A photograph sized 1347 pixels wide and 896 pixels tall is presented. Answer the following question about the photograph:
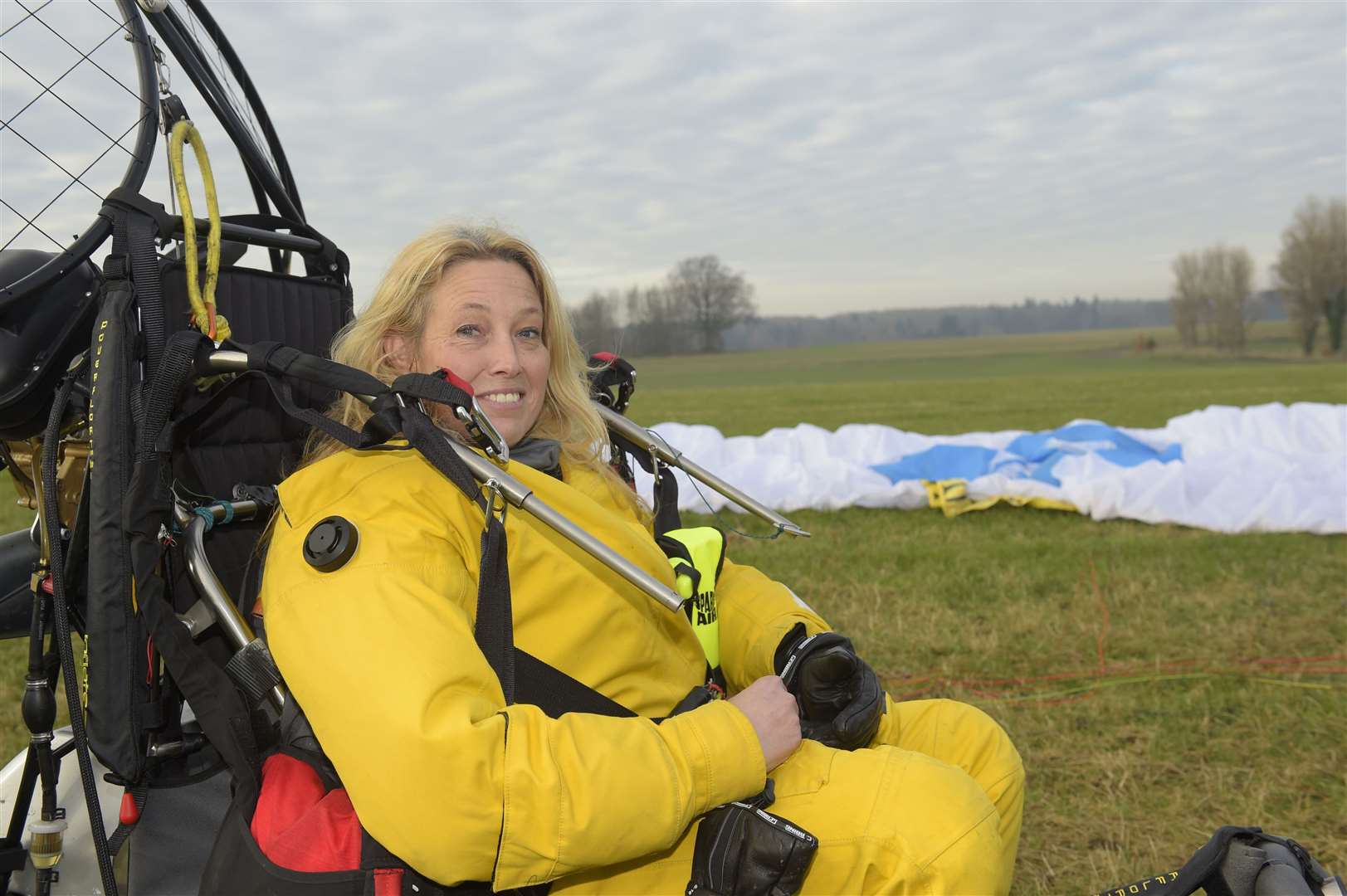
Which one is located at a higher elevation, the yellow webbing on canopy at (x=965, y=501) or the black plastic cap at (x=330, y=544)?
the black plastic cap at (x=330, y=544)

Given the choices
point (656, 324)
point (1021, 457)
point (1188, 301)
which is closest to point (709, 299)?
point (656, 324)

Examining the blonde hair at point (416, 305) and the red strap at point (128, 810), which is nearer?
the red strap at point (128, 810)

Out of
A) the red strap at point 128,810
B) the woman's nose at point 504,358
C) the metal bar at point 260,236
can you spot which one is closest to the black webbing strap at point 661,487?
the woman's nose at point 504,358

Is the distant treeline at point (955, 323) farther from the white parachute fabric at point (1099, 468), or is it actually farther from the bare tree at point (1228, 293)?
the white parachute fabric at point (1099, 468)

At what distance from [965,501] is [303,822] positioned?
7.11 meters

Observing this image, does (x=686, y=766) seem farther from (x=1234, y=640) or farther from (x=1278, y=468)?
(x=1278, y=468)

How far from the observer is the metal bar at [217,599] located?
2.00m

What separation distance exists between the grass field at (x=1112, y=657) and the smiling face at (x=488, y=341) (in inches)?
87.8

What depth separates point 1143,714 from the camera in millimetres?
4242

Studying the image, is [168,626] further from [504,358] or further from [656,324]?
[656,324]

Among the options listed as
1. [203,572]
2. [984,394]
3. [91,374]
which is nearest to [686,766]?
[203,572]

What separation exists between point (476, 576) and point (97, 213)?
1.17 m

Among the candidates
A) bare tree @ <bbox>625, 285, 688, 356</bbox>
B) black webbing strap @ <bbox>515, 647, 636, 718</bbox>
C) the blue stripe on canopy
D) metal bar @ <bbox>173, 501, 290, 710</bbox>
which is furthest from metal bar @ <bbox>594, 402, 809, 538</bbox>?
bare tree @ <bbox>625, 285, 688, 356</bbox>

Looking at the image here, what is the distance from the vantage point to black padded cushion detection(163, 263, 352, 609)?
233cm
